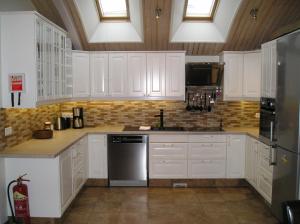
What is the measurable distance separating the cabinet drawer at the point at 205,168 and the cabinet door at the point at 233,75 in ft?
4.06

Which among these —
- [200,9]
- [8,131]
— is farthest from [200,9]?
[8,131]

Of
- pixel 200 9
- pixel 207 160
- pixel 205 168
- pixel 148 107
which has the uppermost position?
pixel 200 9

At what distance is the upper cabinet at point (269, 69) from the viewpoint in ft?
12.1

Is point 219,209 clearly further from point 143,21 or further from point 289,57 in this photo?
point 143,21

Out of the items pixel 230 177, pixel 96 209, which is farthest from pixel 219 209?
pixel 96 209

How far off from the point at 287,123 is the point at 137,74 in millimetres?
2825

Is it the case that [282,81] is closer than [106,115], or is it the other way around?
[282,81]

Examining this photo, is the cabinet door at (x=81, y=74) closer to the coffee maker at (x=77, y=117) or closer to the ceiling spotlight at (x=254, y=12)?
the coffee maker at (x=77, y=117)

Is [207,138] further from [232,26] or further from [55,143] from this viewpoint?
[55,143]

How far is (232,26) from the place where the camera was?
470 cm

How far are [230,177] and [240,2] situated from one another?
2955mm

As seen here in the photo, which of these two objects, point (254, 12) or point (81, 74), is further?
point (81, 74)

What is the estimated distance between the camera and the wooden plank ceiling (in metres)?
4.18

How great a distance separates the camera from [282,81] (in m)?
3.35
